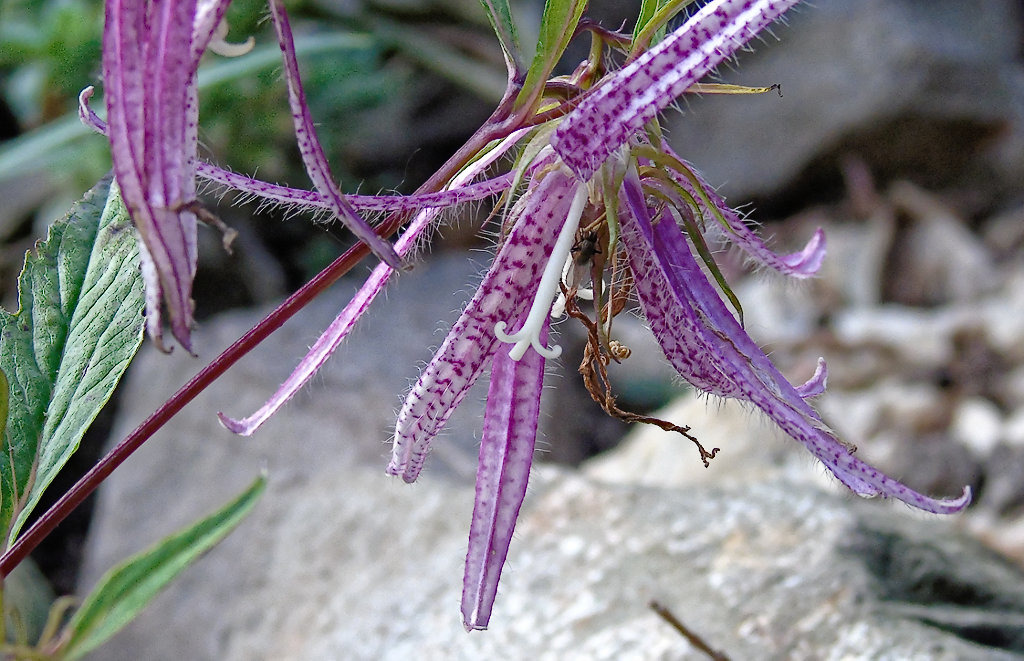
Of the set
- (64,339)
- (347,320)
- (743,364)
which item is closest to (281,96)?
(64,339)

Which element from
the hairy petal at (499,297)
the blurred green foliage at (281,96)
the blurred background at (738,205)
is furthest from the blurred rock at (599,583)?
the blurred green foliage at (281,96)

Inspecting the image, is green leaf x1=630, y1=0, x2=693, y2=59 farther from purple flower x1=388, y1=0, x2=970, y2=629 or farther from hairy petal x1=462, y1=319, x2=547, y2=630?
hairy petal x1=462, y1=319, x2=547, y2=630

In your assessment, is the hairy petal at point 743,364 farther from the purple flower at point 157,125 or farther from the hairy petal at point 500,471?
the purple flower at point 157,125

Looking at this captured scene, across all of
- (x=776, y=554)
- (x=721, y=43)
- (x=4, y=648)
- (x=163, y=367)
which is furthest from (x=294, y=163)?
(x=721, y=43)

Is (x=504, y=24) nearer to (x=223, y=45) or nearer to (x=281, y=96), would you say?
(x=223, y=45)

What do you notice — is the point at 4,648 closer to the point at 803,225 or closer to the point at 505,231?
the point at 505,231

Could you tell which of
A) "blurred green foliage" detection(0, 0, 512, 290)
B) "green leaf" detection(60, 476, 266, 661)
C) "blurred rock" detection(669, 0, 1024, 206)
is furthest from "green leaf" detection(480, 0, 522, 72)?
"blurred rock" detection(669, 0, 1024, 206)
